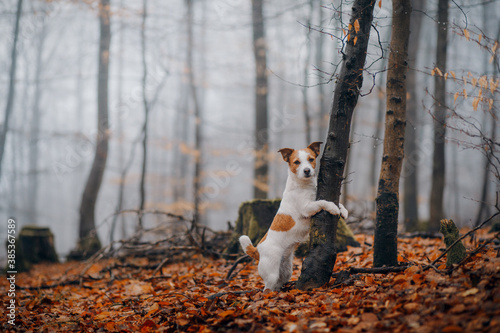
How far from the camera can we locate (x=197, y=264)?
6449mm

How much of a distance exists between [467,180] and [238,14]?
3288 cm

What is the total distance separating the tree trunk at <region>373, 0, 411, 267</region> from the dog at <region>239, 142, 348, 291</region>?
1.82ft

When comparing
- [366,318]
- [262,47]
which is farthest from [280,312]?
[262,47]

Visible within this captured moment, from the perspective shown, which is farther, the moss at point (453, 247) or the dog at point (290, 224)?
the dog at point (290, 224)

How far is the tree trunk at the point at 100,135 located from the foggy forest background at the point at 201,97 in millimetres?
380

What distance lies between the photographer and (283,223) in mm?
3898

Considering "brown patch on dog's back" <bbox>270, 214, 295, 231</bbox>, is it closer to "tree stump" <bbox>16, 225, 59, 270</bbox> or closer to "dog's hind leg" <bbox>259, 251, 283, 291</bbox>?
"dog's hind leg" <bbox>259, 251, 283, 291</bbox>

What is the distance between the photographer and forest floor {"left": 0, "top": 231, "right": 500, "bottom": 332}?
2.39 metres

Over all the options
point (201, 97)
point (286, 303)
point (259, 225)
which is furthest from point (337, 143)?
point (201, 97)

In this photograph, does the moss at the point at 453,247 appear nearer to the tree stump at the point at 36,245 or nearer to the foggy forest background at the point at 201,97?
the foggy forest background at the point at 201,97

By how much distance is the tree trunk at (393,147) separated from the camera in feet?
12.6

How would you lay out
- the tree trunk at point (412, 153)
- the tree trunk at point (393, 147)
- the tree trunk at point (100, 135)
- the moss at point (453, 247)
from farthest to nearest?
the tree trunk at point (100, 135), the tree trunk at point (412, 153), the tree trunk at point (393, 147), the moss at point (453, 247)
